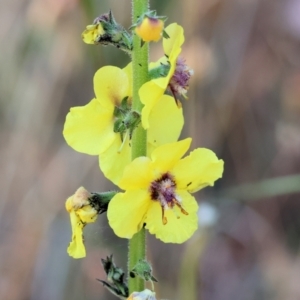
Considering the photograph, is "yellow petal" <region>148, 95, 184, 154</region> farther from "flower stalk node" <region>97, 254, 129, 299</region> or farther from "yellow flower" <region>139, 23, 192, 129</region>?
"flower stalk node" <region>97, 254, 129, 299</region>

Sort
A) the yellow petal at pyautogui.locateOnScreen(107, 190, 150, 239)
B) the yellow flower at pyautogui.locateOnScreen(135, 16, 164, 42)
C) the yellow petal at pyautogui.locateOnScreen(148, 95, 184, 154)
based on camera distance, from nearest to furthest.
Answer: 1. the yellow flower at pyautogui.locateOnScreen(135, 16, 164, 42)
2. the yellow petal at pyautogui.locateOnScreen(107, 190, 150, 239)
3. the yellow petal at pyautogui.locateOnScreen(148, 95, 184, 154)

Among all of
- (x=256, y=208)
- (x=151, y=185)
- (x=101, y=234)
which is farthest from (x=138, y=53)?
(x=256, y=208)

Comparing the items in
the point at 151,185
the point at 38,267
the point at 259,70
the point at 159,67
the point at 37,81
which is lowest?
the point at 151,185

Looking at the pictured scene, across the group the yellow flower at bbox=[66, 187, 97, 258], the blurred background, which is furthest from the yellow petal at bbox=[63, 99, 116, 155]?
the blurred background

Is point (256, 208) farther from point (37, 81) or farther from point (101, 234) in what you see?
point (37, 81)

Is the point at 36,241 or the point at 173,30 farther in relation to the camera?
the point at 36,241

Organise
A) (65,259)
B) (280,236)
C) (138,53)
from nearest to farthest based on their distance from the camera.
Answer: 1. (138,53)
2. (65,259)
3. (280,236)

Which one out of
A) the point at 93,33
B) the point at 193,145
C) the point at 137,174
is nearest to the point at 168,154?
the point at 137,174

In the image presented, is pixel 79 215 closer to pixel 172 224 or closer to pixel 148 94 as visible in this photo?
pixel 172 224
